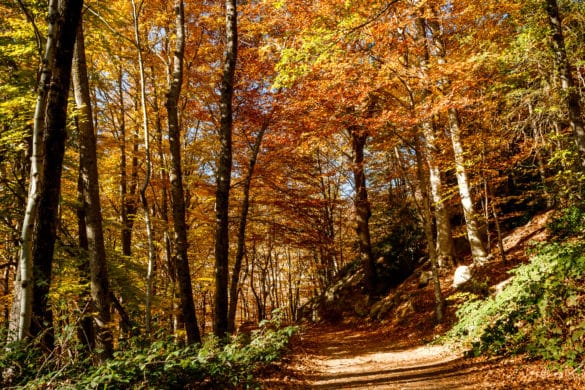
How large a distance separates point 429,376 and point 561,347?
2171 mm

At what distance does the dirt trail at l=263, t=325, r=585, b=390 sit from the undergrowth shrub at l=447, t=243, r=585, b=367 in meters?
0.26

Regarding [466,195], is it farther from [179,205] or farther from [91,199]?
[91,199]

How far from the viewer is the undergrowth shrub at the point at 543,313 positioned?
5012mm

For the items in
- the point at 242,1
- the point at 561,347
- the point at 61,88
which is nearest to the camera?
the point at 61,88

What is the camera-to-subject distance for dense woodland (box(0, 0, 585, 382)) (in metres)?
5.83

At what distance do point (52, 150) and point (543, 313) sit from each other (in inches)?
284

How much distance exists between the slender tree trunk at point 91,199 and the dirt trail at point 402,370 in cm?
357

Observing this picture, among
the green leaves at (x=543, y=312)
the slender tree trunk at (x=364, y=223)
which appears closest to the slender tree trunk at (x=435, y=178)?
the slender tree trunk at (x=364, y=223)

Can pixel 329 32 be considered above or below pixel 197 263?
above

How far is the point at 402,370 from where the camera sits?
715 centimetres

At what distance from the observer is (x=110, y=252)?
10008mm

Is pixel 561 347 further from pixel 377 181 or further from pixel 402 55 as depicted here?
pixel 377 181

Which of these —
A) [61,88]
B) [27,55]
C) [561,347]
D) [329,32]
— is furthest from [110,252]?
[561,347]

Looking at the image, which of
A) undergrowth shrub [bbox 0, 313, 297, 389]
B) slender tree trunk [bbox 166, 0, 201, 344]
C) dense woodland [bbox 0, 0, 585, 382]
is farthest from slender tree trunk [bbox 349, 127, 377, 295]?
undergrowth shrub [bbox 0, 313, 297, 389]
